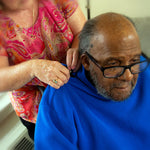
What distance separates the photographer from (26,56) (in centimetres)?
84

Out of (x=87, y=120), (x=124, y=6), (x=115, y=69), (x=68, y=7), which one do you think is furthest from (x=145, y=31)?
(x=87, y=120)

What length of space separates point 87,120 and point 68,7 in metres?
0.66

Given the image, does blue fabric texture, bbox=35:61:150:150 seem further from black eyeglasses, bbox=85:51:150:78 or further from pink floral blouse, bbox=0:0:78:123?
pink floral blouse, bbox=0:0:78:123

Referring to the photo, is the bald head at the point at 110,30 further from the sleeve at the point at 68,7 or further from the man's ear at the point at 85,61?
the sleeve at the point at 68,7

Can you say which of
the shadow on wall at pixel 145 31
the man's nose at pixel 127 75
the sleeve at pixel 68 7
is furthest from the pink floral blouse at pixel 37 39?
the shadow on wall at pixel 145 31

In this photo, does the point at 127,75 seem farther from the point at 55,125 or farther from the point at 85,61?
the point at 55,125

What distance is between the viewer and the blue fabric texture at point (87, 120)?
2.21 ft

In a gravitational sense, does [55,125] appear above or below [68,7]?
below

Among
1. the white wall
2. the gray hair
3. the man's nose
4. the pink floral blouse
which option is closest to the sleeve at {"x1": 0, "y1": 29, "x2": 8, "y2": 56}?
the pink floral blouse

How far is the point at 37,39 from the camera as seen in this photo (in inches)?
32.5

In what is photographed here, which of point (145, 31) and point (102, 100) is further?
point (145, 31)

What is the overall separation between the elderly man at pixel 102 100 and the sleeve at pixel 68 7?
251 millimetres

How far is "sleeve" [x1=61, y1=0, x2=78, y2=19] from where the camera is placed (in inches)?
34.2

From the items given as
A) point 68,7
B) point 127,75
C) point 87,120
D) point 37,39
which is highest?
point 68,7
